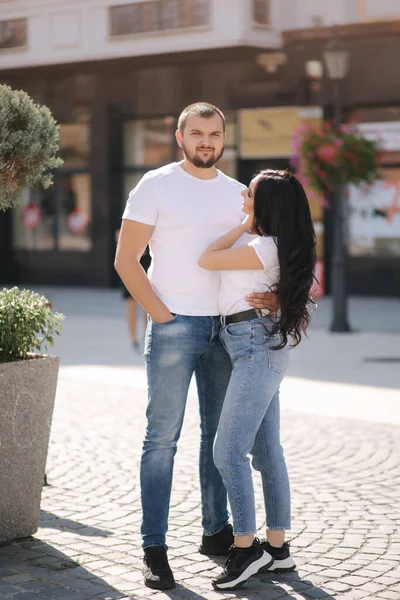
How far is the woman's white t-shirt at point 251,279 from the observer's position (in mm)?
4508

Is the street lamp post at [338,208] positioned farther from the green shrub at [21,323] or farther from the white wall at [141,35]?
the green shrub at [21,323]

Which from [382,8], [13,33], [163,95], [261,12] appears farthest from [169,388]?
[13,33]

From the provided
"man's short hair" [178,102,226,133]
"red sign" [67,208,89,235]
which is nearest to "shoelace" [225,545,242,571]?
"man's short hair" [178,102,226,133]

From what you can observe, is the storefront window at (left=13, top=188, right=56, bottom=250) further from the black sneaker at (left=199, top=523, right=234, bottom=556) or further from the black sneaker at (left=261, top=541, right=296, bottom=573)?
the black sneaker at (left=261, top=541, right=296, bottom=573)

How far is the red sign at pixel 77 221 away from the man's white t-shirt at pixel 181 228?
1890 cm

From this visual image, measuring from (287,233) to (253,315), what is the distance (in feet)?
1.17

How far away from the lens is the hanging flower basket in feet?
48.5

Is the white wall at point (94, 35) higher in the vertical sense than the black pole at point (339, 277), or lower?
higher

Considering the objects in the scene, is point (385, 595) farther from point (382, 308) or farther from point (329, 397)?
point (382, 308)

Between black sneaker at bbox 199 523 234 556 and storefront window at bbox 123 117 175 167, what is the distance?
17.3 metres

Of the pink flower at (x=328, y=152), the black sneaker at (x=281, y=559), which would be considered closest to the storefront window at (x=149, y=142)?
the pink flower at (x=328, y=152)

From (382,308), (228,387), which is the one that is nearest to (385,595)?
(228,387)

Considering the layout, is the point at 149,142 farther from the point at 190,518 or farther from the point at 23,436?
the point at 23,436

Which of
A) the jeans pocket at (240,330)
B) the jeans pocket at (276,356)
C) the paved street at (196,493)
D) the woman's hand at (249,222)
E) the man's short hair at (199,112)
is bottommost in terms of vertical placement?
the paved street at (196,493)
